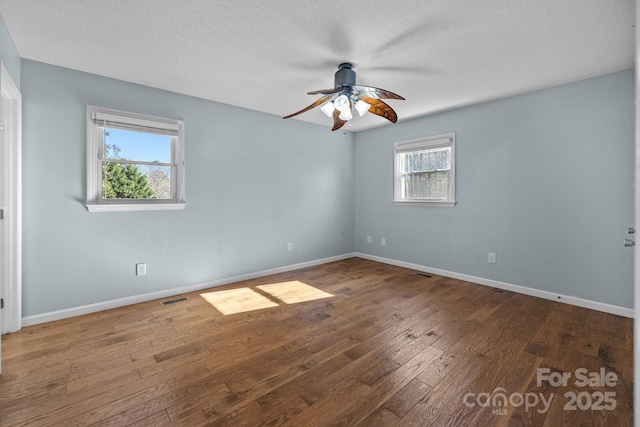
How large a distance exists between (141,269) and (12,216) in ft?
3.75

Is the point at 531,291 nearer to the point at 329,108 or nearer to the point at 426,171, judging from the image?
the point at 426,171

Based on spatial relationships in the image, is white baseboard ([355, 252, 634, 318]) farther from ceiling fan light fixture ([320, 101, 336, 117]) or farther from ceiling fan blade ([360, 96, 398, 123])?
ceiling fan light fixture ([320, 101, 336, 117])

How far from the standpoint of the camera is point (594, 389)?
1.71 meters

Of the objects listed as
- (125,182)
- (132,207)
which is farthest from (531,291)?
(125,182)

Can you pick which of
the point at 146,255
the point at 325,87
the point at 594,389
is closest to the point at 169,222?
the point at 146,255

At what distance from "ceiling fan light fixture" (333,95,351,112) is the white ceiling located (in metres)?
0.32

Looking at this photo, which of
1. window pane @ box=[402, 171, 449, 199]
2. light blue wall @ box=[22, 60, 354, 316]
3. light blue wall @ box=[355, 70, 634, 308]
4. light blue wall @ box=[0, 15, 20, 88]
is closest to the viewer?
light blue wall @ box=[0, 15, 20, 88]

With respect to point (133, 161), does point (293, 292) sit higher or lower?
lower

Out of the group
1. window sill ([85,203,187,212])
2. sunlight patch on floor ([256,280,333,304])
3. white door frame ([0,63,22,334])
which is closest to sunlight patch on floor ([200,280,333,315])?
sunlight patch on floor ([256,280,333,304])

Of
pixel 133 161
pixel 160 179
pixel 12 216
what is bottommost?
pixel 12 216

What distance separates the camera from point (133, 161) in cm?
309

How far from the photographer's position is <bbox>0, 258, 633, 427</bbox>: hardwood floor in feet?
4.97

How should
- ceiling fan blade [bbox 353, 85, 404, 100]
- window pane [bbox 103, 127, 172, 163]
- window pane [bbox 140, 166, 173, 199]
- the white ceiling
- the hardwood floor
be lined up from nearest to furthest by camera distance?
the hardwood floor < the white ceiling < ceiling fan blade [bbox 353, 85, 404, 100] < window pane [bbox 103, 127, 172, 163] < window pane [bbox 140, 166, 173, 199]

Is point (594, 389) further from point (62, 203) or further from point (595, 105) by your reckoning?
point (62, 203)
